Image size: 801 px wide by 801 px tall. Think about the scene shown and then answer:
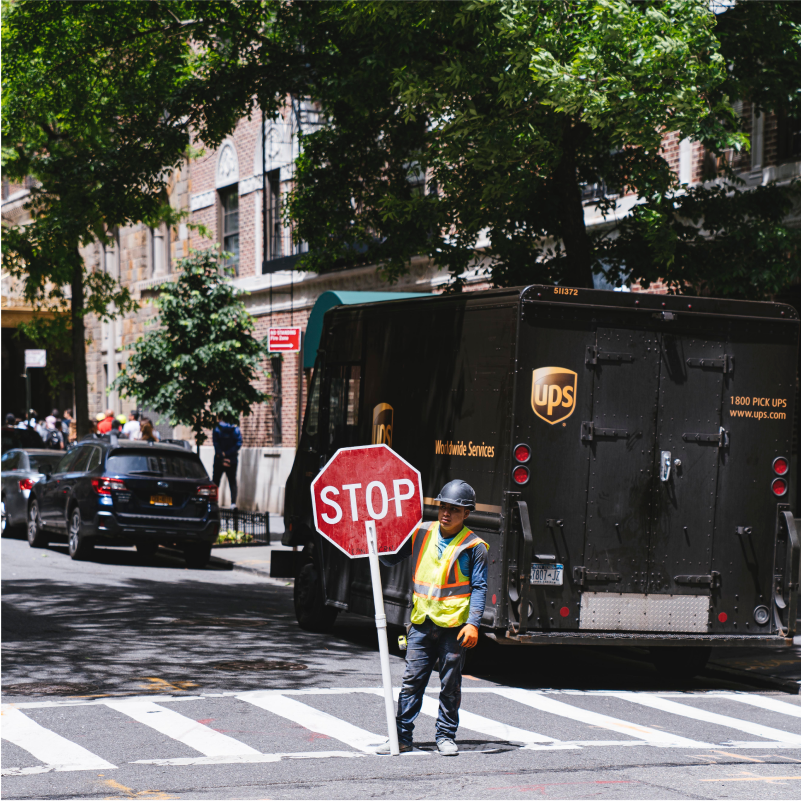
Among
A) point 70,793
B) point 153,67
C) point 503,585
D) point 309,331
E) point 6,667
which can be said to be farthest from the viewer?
point 309,331

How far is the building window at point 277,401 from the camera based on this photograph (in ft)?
94.5

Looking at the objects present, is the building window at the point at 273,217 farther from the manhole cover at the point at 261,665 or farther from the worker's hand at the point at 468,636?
the worker's hand at the point at 468,636

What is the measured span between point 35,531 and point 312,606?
9642 mm

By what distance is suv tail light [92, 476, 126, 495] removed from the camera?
18.5m

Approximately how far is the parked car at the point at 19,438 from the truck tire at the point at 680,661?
23434mm

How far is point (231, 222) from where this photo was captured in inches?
1239

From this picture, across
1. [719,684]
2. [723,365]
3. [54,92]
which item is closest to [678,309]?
[723,365]

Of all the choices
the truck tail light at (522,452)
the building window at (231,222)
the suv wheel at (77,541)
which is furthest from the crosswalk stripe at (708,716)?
the building window at (231,222)

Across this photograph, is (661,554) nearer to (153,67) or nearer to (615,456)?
(615,456)

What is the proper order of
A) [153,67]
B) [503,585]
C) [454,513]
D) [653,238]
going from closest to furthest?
[454,513] < [503,585] < [653,238] < [153,67]

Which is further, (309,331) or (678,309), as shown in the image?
(309,331)

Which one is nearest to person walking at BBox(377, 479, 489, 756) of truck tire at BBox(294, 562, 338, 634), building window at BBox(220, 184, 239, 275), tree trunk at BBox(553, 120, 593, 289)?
truck tire at BBox(294, 562, 338, 634)

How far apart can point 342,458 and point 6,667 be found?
4.68m

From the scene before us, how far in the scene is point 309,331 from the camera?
18641mm
